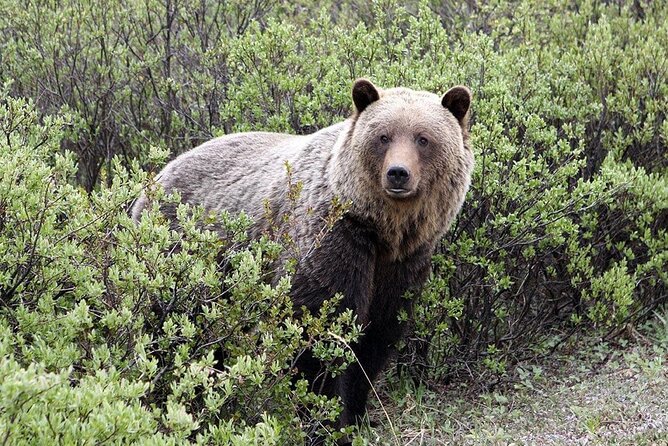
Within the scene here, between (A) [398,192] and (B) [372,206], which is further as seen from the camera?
(B) [372,206]

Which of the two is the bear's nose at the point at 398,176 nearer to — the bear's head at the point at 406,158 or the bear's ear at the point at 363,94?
the bear's head at the point at 406,158

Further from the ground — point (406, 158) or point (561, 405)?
point (406, 158)

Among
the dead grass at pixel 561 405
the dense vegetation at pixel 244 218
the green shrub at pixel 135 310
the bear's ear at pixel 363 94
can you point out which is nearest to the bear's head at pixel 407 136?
the bear's ear at pixel 363 94

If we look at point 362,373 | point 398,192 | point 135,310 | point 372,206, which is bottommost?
point 362,373

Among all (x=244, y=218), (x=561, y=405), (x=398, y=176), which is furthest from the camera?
(x=561, y=405)

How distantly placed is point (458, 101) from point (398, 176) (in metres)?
0.78

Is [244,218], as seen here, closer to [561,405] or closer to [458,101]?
[458,101]

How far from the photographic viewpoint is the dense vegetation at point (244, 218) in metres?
4.06

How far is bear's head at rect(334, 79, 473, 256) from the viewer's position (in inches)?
212

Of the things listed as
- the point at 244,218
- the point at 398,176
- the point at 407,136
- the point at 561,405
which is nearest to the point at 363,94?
the point at 407,136

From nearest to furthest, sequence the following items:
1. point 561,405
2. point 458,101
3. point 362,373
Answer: point 458,101, point 362,373, point 561,405

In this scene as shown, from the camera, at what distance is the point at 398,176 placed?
17.0 ft

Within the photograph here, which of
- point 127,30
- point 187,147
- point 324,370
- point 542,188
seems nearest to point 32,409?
point 324,370

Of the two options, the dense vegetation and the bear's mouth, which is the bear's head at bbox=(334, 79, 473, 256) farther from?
the dense vegetation
